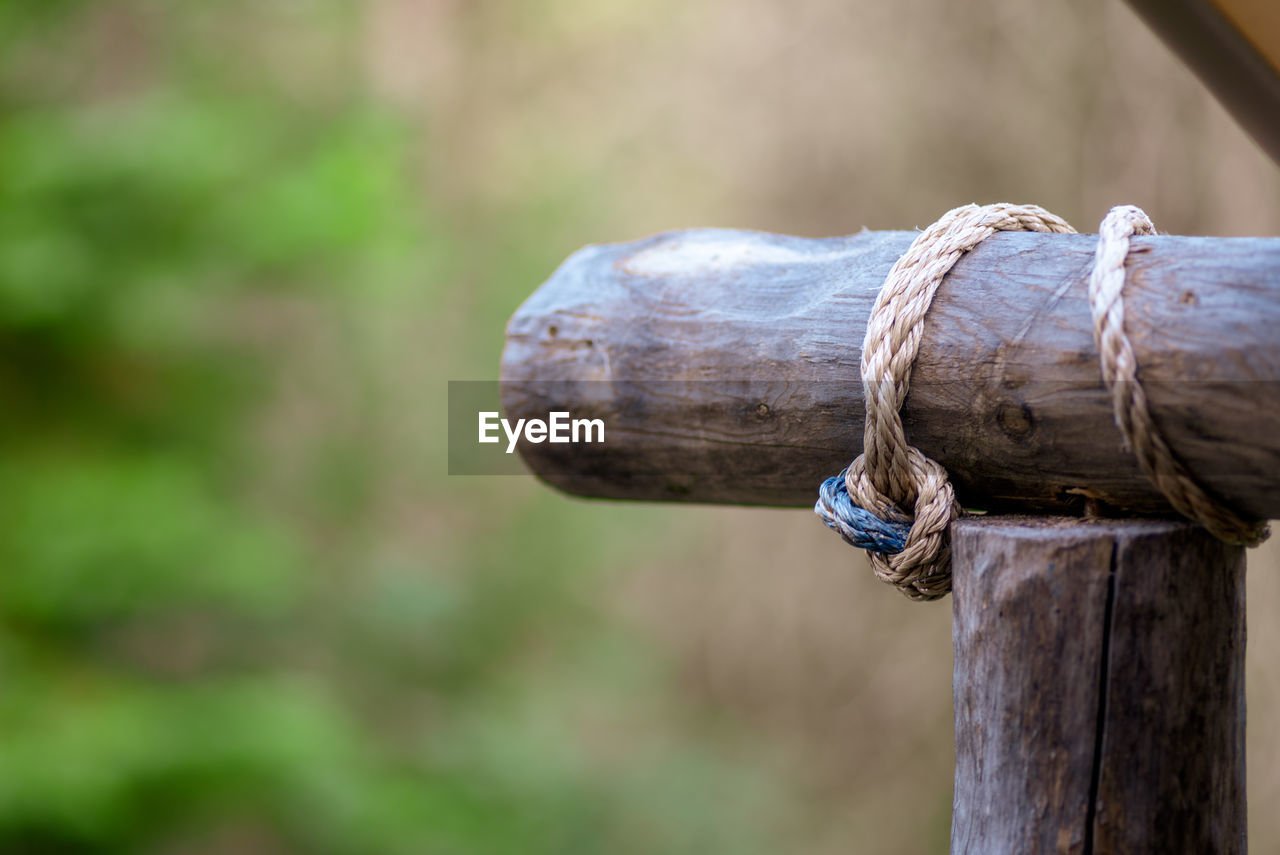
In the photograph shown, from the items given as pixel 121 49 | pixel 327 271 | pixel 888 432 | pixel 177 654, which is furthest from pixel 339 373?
pixel 888 432

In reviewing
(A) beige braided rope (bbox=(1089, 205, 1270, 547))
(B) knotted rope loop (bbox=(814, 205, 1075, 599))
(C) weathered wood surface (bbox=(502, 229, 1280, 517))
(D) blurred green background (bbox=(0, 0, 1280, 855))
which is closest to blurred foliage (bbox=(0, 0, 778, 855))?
(D) blurred green background (bbox=(0, 0, 1280, 855))

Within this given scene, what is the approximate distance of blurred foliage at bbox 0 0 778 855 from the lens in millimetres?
2018

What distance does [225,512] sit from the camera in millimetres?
2225

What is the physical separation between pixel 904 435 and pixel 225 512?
1.82m

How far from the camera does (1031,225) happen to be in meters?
0.89

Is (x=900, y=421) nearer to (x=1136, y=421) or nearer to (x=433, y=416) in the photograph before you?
(x=1136, y=421)

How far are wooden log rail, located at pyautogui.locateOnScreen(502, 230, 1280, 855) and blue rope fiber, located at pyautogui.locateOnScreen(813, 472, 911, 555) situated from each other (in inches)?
2.3

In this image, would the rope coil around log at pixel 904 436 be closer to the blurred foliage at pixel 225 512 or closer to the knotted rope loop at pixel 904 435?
the knotted rope loop at pixel 904 435

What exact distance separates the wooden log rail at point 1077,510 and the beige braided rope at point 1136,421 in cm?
1

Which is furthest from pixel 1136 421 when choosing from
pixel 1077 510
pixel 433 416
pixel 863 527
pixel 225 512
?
pixel 433 416

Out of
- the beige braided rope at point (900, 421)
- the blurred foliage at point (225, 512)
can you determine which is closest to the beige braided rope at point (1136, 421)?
the beige braided rope at point (900, 421)

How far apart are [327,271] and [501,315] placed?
0.65 metres

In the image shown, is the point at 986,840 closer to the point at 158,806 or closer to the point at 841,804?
the point at 158,806

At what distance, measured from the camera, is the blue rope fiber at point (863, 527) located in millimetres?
831
